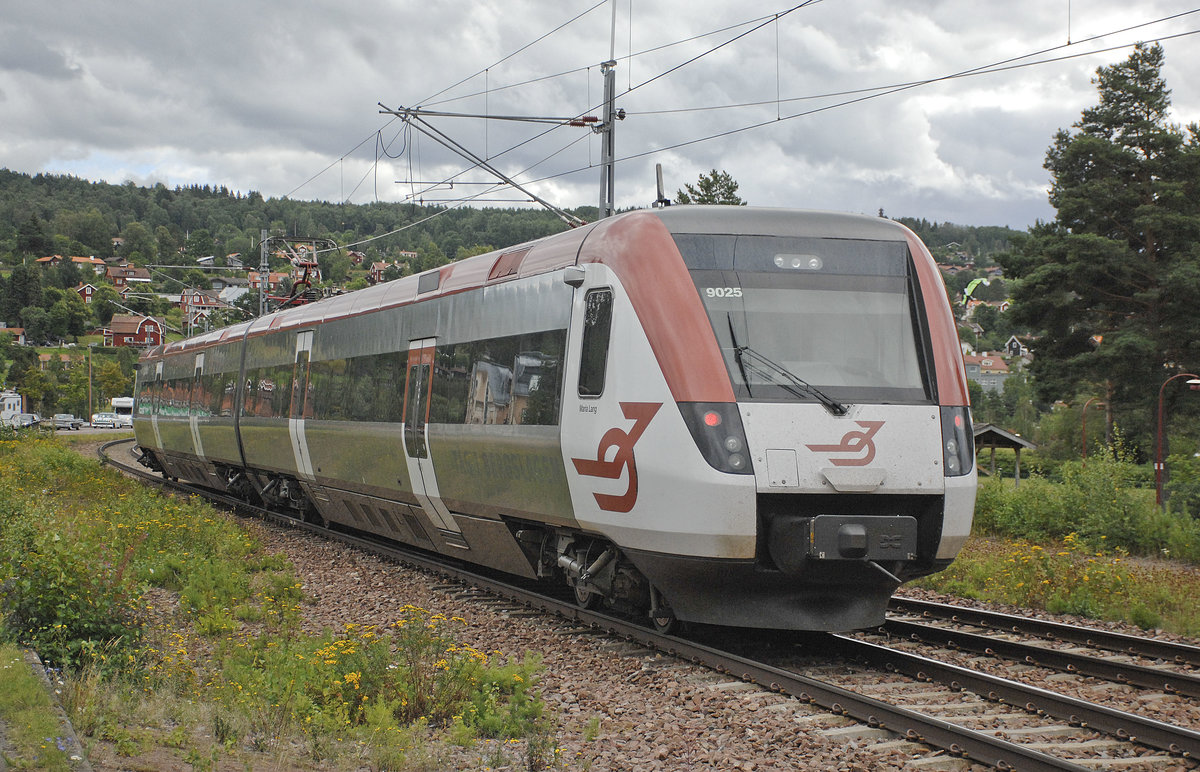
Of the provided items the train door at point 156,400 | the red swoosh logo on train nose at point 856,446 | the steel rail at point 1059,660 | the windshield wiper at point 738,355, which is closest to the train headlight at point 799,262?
the windshield wiper at point 738,355

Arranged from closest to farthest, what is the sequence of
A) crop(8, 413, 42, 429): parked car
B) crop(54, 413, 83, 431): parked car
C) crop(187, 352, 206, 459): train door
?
crop(187, 352, 206, 459): train door, crop(8, 413, 42, 429): parked car, crop(54, 413, 83, 431): parked car

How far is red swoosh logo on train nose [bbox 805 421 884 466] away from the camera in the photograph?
7.72m

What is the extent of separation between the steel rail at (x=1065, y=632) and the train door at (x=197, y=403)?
1729 centimetres

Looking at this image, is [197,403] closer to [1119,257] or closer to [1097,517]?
[1097,517]

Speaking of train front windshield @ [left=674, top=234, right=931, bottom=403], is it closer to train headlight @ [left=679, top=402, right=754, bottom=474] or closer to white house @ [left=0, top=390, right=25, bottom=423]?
train headlight @ [left=679, top=402, right=754, bottom=474]

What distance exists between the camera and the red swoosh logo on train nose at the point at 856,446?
25.3ft

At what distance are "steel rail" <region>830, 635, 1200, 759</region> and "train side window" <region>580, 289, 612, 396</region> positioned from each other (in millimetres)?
2712

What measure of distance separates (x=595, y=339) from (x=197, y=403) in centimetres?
1781

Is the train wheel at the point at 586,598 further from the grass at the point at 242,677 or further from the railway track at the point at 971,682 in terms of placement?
the grass at the point at 242,677

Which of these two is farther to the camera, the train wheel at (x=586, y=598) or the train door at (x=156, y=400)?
the train door at (x=156, y=400)

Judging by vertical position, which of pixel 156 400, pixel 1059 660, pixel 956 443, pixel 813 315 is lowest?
pixel 1059 660

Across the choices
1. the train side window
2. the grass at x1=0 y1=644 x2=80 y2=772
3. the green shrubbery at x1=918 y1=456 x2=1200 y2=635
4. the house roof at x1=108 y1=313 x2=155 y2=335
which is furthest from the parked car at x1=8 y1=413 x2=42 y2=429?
the house roof at x1=108 y1=313 x2=155 y2=335

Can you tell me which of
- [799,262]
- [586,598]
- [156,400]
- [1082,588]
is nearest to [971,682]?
[799,262]

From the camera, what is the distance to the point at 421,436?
1216 centimetres
